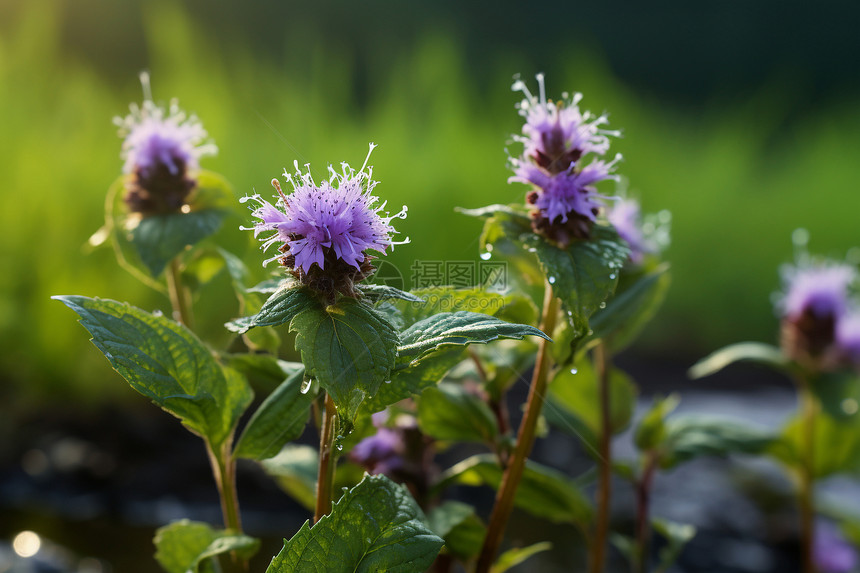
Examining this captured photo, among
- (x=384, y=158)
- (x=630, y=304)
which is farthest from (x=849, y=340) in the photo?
(x=384, y=158)

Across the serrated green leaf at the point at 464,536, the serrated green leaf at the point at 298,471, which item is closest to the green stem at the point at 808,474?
the serrated green leaf at the point at 464,536

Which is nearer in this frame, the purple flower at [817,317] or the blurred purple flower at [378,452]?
the blurred purple flower at [378,452]

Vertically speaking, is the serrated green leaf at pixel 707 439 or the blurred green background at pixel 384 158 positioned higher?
the blurred green background at pixel 384 158

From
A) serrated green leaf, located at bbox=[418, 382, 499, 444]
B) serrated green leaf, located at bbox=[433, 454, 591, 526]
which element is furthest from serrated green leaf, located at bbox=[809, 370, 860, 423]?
serrated green leaf, located at bbox=[418, 382, 499, 444]

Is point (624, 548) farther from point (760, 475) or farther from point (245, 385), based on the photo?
point (760, 475)

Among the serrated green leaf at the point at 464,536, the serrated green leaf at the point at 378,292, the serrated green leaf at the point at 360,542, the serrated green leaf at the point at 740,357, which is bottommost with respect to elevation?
the serrated green leaf at the point at 464,536

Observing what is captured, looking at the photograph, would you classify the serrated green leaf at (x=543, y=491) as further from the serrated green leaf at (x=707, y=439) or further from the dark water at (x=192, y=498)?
the dark water at (x=192, y=498)
